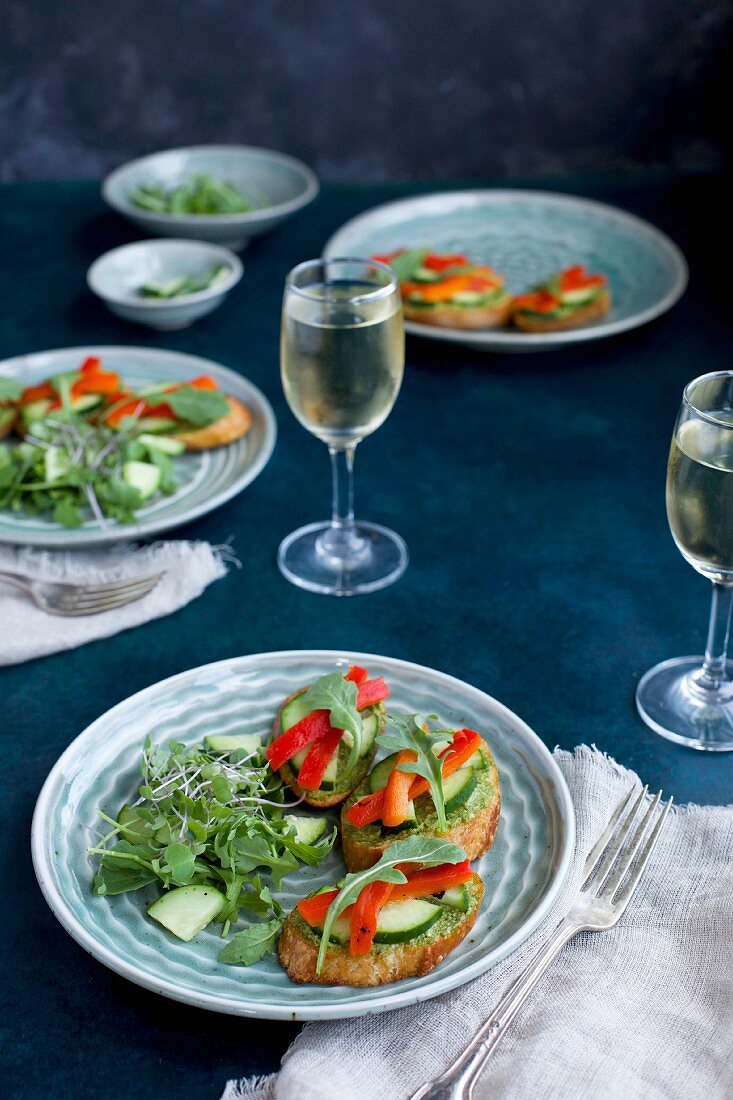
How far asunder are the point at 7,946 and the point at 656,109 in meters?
2.71

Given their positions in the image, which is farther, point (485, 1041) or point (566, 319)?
point (566, 319)

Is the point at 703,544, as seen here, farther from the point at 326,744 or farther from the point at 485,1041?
the point at 485,1041

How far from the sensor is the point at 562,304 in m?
2.03

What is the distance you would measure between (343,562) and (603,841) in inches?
22.9

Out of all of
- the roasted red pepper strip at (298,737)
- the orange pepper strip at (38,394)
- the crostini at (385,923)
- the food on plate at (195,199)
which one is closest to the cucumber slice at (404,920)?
the crostini at (385,923)

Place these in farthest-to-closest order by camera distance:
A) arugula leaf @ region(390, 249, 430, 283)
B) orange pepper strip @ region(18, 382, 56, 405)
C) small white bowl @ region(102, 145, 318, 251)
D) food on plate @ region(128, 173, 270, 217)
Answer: food on plate @ region(128, 173, 270, 217) < small white bowl @ region(102, 145, 318, 251) < arugula leaf @ region(390, 249, 430, 283) < orange pepper strip @ region(18, 382, 56, 405)

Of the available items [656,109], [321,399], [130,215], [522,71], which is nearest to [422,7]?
[522,71]

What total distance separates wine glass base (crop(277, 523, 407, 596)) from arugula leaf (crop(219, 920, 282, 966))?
58cm

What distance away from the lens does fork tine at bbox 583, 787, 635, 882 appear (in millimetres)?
1039

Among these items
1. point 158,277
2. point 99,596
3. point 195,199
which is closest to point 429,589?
point 99,596

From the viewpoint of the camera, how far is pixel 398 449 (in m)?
1.81

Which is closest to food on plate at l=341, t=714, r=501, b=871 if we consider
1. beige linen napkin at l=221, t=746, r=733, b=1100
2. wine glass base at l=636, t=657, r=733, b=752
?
beige linen napkin at l=221, t=746, r=733, b=1100

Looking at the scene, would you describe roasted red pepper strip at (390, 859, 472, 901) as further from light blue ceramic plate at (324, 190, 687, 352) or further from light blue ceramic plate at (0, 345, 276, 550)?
light blue ceramic plate at (324, 190, 687, 352)

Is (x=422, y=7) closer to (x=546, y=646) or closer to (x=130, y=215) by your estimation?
(x=130, y=215)
